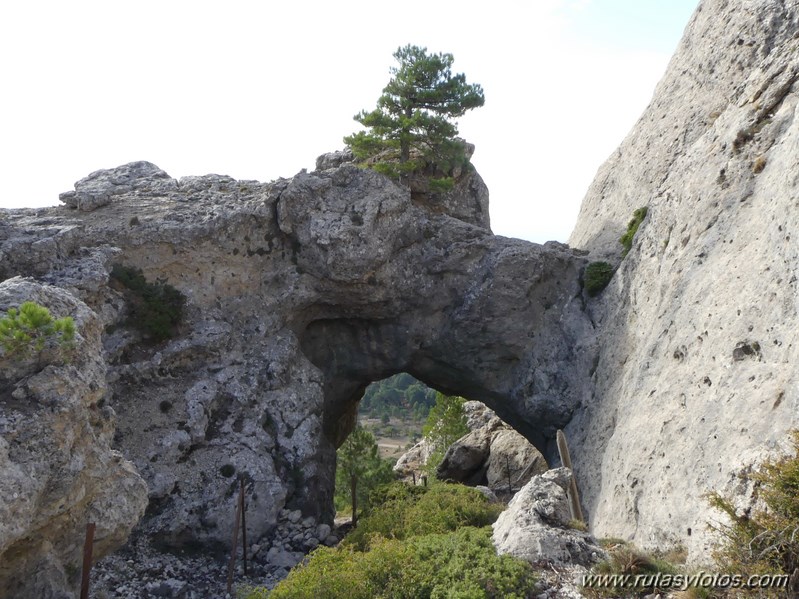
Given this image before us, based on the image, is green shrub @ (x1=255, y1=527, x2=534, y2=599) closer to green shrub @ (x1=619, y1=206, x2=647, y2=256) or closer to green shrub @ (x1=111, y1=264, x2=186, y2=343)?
green shrub @ (x1=111, y1=264, x2=186, y2=343)

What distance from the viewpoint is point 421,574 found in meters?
13.3

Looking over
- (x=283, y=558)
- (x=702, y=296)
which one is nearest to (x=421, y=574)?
(x=283, y=558)

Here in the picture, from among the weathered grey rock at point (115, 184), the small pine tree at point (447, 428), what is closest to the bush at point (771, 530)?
the weathered grey rock at point (115, 184)

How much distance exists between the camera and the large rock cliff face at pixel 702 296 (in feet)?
46.3

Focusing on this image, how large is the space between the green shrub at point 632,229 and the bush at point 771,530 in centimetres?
1540

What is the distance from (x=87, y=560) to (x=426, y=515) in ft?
28.5

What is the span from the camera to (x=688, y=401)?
16.6 m

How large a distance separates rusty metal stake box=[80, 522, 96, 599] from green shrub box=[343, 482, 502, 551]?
21.1ft

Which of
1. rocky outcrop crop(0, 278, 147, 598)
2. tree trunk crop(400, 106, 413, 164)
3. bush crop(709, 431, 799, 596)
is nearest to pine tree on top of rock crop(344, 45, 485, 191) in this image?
tree trunk crop(400, 106, 413, 164)

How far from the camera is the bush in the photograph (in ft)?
34.4

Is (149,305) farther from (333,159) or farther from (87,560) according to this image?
(87,560)

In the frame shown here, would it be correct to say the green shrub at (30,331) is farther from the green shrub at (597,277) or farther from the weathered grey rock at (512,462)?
the weathered grey rock at (512,462)

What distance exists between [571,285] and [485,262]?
140 inches

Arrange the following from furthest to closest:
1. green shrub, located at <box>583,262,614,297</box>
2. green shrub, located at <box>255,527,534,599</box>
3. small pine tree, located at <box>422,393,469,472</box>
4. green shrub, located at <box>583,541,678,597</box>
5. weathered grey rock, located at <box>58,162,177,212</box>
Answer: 1. small pine tree, located at <box>422,393,469,472</box>
2. green shrub, located at <box>583,262,614,297</box>
3. weathered grey rock, located at <box>58,162,177,212</box>
4. green shrub, located at <box>255,527,534,599</box>
5. green shrub, located at <box>583,541,678,597</box>
